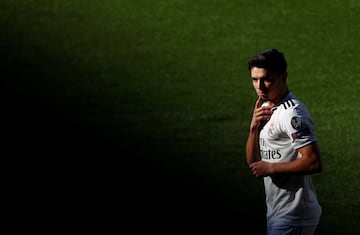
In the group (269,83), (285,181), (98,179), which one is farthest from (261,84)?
(98,179)

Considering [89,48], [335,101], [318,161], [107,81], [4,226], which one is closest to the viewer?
[318,161]

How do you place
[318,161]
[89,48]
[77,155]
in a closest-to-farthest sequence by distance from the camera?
[318,161] < [77,155] < [89,48]

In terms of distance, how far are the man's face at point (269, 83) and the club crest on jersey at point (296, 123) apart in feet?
0.72

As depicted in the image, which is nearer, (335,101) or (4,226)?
(4,226)

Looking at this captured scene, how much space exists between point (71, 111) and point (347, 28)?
4.56 m

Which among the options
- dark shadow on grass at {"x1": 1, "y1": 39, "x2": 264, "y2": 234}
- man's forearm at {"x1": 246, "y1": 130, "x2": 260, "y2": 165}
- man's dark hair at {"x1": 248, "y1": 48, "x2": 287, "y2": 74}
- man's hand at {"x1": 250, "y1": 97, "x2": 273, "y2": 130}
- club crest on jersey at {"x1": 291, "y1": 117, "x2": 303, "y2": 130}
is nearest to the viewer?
club crest on jersey at {"x1": 291, "y1": 117, "x2": 303, "y2": 130}

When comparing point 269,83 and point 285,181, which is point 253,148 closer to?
point 285,181

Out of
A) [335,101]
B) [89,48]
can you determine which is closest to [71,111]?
[89,48]

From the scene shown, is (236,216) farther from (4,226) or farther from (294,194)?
(294,194)

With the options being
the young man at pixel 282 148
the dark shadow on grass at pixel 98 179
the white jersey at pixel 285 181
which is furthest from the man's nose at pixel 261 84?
the dark shadow on grass at pixel 98 179

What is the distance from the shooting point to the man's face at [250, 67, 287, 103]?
6.50 meters

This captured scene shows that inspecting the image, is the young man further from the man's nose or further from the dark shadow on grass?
the dark shadow on grass

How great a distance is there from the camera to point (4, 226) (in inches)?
417

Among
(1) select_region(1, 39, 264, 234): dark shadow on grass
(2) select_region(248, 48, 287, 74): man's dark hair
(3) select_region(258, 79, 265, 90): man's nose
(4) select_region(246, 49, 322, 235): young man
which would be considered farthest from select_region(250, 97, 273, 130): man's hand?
(1) select_region(1, 39, 264, 234): dark shadow on grass
